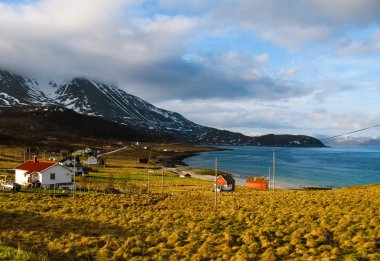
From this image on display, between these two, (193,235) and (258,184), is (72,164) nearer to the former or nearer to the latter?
(258,184)

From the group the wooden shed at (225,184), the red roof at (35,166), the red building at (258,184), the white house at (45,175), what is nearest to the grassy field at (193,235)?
the white house at (45,175)

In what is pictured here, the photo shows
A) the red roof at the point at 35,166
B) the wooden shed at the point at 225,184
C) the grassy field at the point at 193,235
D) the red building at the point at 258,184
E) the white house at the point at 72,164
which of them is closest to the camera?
the grassy field at the point at 193,235

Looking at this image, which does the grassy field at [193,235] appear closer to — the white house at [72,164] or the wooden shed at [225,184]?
the wooden shed at [225,184]

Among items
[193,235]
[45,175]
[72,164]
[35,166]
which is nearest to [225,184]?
[45,175]

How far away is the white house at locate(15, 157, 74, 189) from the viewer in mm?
53719

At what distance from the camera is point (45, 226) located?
22328 mm

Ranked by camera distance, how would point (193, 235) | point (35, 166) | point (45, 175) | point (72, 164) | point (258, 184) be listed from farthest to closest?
point (72, 164) < point (258, 184) < point (35, 166) < point (45, 175) < point (193, 235)

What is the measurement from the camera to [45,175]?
53.9 m

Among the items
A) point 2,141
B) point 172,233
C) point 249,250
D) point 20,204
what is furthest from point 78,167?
point 2,141

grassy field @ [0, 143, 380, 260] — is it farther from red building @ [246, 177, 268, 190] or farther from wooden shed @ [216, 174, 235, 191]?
red building @ [246, 177, 268, 190]

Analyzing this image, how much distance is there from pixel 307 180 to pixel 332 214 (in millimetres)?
80378

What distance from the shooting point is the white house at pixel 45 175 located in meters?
53.7

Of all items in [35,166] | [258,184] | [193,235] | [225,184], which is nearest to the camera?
[193,235]

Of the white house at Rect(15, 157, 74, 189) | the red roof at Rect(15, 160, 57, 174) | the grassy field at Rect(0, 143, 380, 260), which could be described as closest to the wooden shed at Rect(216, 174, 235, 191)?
the white house at Rect(15, 157, 74, 189)
